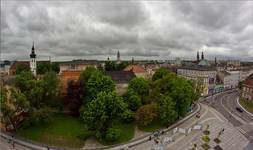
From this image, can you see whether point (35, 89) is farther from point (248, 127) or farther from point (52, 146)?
point (248, 127)

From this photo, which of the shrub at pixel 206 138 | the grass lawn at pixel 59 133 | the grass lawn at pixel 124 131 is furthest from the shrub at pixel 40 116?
the shrub at pixel 206 138

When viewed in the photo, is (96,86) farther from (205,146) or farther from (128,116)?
(205,146)

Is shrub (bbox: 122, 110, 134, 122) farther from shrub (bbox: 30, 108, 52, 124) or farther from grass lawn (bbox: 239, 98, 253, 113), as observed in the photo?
grass lawn (bbox: 239, 98, 253, 113)

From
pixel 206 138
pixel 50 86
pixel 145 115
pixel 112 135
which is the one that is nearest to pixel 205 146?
pixel 206 138

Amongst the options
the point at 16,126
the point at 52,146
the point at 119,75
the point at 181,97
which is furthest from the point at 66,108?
the point at 119,75

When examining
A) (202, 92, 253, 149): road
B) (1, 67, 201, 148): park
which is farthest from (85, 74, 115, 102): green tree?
(202, 92, 253, 149): road

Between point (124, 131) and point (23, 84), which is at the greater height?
Result: point (23, 84)
